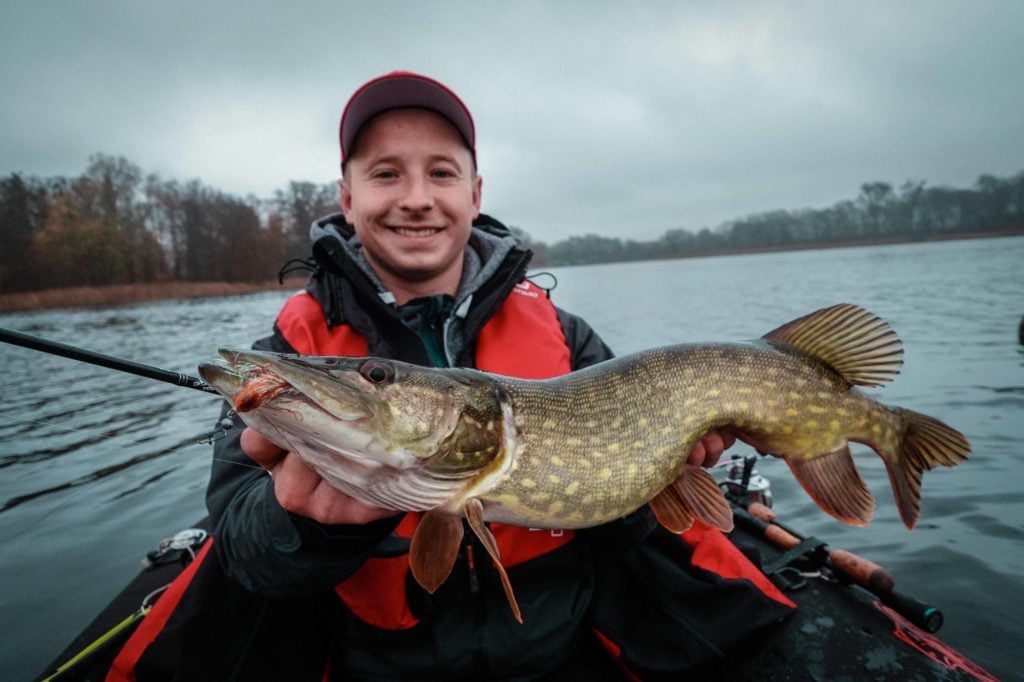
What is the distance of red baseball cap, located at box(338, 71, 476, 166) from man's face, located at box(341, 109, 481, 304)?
0.12 feet

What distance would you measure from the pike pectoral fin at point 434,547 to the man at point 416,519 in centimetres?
10

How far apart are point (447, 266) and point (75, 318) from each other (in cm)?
2172

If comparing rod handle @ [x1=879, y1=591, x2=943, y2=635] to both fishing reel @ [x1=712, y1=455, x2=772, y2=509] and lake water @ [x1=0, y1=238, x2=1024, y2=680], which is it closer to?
lake water @ [x1=0, y1=238, x2=1024, y2=680]

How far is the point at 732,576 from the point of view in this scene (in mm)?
1864

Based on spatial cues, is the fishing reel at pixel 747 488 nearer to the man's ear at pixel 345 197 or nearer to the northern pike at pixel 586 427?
the northern pike at pixel 586 427

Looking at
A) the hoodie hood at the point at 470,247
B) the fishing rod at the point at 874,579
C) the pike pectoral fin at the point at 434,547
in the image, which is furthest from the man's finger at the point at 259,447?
the fishing rod at the point at 874,579

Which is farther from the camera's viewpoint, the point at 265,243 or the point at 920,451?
the point at 265,243

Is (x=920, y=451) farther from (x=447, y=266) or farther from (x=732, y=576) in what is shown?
(x=447, y=266)

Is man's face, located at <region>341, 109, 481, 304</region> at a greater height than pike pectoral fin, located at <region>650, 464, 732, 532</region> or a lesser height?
greater

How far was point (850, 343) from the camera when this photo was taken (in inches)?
74.4

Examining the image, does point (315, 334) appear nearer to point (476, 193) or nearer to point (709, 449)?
point (476, 193)

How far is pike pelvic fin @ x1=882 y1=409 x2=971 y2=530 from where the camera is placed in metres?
1.83

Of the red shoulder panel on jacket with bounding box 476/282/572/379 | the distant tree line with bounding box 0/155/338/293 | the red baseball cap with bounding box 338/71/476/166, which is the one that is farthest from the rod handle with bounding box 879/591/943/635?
the distant tree line with bounding box 0/155/338/293

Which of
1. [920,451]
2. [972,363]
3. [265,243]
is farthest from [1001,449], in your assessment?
[265,243]
